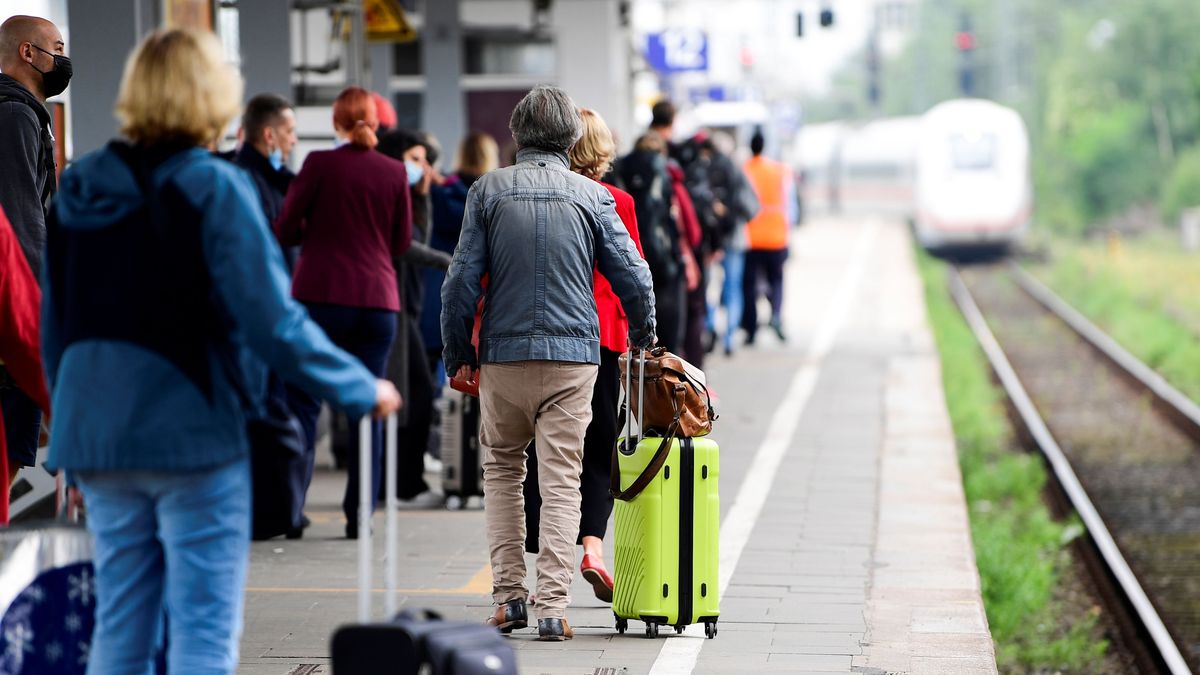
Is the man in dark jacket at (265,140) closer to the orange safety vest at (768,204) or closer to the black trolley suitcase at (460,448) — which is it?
the black trolley suitcase at (460,448)

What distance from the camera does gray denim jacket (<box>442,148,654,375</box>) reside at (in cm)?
580

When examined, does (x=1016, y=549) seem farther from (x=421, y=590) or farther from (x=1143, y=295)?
(x=1143, y=295)

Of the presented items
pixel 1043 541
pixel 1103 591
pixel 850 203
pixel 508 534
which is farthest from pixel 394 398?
pixel 850 203

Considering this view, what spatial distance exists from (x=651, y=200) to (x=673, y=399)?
425 cm

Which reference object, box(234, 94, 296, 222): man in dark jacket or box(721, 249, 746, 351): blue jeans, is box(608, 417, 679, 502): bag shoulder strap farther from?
box(721, 249, 746, 351): blue jeans

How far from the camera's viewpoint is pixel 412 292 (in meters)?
8.65

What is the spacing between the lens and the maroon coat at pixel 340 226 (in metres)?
7.20

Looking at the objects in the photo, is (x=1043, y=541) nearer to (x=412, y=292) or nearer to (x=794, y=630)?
(x=412, y=292)

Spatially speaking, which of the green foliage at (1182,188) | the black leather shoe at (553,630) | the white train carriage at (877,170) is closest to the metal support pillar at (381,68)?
the black leather shoe at (553,630)

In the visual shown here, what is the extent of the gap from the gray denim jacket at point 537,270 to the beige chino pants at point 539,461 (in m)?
0.08

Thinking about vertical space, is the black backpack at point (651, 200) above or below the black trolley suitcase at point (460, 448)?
above

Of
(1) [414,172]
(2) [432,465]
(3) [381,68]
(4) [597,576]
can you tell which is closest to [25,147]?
(4) [597,576]

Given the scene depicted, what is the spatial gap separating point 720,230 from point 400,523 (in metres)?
6.31

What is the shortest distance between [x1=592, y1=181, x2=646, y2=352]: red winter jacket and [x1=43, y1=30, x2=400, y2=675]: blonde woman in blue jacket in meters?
2.40
